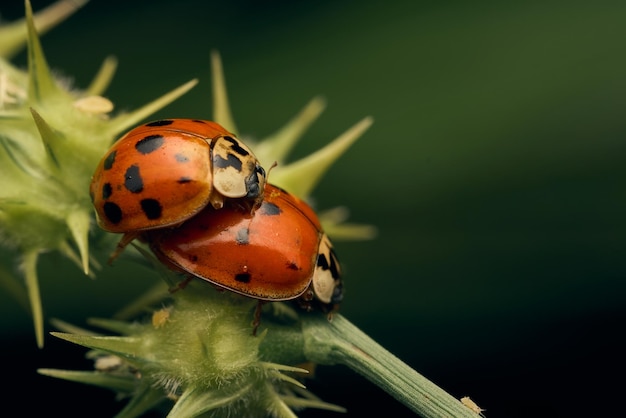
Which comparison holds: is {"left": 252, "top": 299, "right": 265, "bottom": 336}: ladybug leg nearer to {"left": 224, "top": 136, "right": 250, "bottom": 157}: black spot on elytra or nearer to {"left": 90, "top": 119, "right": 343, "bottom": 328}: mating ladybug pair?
{"left": 90, "top": 119, "right": 343, "bottom": 328}: mating ladybug pair

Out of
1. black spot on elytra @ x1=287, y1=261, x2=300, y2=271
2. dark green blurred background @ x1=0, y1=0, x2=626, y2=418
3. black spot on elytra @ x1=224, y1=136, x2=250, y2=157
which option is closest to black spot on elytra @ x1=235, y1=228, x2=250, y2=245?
black spot on elytra @ x1=287, y1=261, x2=300, y2=271

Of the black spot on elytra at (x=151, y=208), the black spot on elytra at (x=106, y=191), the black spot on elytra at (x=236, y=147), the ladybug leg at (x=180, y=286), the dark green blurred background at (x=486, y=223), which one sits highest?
the dark green blurred background at (x=486, y=223)

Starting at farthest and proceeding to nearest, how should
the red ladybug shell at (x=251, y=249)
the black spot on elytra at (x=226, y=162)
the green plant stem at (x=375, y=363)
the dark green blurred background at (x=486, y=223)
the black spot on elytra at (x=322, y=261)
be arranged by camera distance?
the dark green blurred background at (x=486, y=223)
the black spot on elytra at (x=322, y=261)
the black spot on elytra at (x=226, y=162)
the red ladybug shell at (x=251, y=249)
the green plant stem at (x=375, y=363)

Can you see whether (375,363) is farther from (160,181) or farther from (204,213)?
(160,181)

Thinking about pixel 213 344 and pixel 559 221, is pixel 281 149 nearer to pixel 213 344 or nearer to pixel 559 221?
pixel 213 344

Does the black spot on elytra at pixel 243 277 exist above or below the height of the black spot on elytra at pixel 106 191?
below

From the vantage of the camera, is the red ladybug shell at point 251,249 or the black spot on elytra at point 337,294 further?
the black spot on elytra at point 337,294

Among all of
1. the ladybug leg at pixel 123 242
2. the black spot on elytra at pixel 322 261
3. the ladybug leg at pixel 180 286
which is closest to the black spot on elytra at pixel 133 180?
the ladybug leg at pixel 123 242

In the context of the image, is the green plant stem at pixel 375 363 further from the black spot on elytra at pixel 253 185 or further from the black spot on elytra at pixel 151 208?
the black spot on elytra at pixel 151 208
